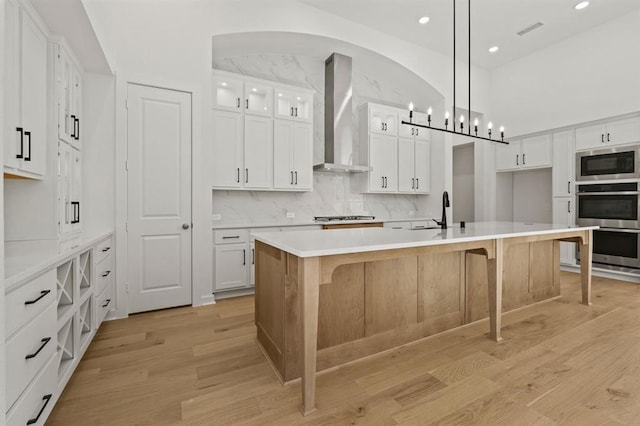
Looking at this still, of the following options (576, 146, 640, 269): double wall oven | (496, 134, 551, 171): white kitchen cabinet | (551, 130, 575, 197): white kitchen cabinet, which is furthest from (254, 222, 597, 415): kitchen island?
(496, 134, 551, 171): white kitchen cabinet

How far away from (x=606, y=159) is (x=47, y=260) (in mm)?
6390

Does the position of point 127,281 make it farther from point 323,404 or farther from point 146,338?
point 323,404

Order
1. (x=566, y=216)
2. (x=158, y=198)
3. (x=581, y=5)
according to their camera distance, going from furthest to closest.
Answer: (x=566, y=216), (x=581, y=5), (x=158, y=198)

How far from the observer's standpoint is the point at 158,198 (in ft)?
10.6

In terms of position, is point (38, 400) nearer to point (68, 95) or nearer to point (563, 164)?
point (68, 95)

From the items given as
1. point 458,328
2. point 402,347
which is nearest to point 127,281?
point 402,347

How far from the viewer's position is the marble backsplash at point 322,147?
14.2ft

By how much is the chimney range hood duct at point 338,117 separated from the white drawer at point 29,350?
3.54m

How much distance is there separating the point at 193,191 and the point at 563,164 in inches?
222

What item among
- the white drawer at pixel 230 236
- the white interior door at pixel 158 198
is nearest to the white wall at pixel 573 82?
the white drawer at pixel 230 236

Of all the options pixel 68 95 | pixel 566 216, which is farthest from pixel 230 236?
pixel 566 216

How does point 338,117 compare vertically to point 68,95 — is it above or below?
above

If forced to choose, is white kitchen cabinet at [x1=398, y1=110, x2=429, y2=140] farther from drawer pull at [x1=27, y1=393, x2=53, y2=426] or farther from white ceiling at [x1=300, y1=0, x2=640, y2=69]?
drawer pull at [x1=27, y1=393, x2=53, y2=426]

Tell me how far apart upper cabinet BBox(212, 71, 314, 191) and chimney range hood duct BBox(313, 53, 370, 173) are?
36 cm
